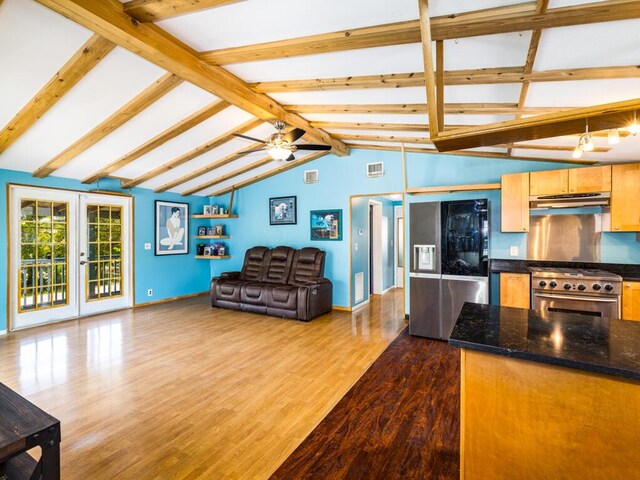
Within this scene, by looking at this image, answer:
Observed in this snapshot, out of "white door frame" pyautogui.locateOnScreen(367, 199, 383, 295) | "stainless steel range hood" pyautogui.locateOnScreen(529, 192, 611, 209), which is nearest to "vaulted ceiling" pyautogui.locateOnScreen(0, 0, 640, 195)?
"stainless steel range hood" pyautogui.locateOnScreen(529, 192, 611, 209)

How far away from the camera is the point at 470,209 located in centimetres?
396

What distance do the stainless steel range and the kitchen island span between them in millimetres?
2112

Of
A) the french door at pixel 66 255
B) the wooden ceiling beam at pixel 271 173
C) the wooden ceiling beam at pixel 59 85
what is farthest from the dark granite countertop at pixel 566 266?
the french door at pixel 66 255

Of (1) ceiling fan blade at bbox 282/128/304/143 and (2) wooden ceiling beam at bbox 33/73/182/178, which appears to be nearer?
(2) wooden ceiling beam at bbox 33/73/182/178

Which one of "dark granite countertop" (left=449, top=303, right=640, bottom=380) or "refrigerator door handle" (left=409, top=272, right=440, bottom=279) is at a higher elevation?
"dark granite countertop" (left=449, top=303, right=640, bottom=380)

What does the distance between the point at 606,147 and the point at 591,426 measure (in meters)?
3.09

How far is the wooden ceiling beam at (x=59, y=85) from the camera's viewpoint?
2561 millimetres

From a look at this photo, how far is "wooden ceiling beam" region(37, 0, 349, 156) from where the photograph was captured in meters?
2.01

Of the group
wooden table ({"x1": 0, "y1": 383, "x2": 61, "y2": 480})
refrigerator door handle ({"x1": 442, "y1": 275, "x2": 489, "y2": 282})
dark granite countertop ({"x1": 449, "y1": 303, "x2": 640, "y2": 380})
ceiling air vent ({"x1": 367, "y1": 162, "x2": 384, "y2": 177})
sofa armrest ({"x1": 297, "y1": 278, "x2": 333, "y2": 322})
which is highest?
ceiling air vent ({"x1": 367, "y1": 162, "x2": 384, "y2": 177})

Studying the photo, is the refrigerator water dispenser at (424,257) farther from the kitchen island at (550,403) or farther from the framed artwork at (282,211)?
the framed artwork at (282,211)

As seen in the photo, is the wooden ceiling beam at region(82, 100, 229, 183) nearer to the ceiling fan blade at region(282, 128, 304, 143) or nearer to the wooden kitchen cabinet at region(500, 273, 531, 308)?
the ceiling fan blade at region(282, 128, 304, 143)

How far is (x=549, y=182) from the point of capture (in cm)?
370

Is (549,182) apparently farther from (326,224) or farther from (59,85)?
(59,85)

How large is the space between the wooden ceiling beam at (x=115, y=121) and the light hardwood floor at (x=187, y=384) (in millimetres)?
2463
